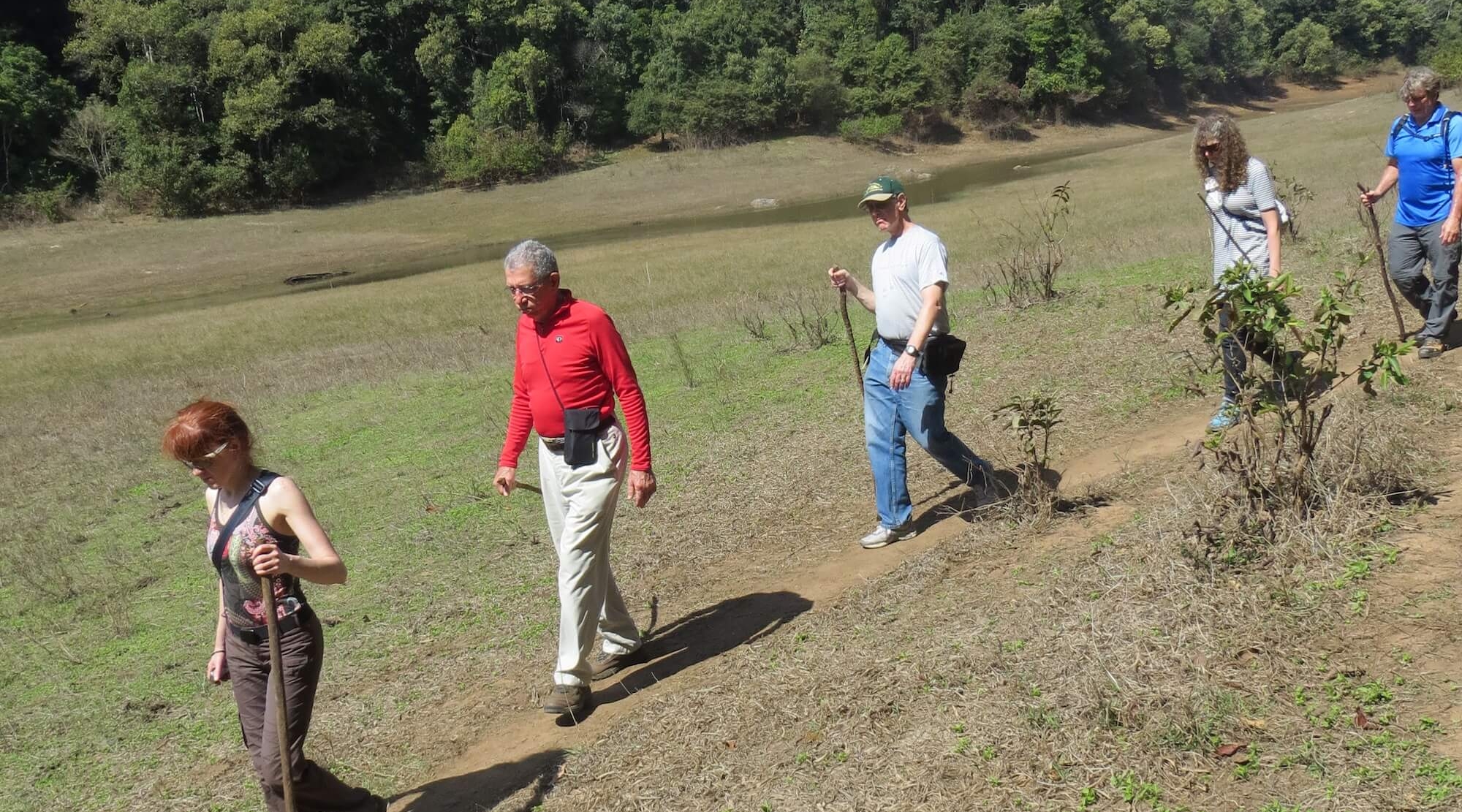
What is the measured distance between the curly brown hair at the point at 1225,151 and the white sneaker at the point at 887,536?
283 centimetres

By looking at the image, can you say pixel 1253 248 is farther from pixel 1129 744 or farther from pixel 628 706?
pixel 628 706

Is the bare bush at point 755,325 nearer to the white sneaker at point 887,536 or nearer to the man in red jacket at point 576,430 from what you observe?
the white sneaker at point 887,536

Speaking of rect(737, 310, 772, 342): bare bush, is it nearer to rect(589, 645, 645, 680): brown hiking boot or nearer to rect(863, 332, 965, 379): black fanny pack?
rect(863, 332, 965, 379): black fanny pack

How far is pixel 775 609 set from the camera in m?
5.90

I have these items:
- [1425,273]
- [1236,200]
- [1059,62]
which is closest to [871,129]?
[1059,62]

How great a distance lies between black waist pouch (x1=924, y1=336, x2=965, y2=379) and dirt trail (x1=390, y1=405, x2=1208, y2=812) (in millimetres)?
1023

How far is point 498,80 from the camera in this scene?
63188 millimetres

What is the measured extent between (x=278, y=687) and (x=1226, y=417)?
211 inches

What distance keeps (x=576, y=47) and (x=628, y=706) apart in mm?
68889

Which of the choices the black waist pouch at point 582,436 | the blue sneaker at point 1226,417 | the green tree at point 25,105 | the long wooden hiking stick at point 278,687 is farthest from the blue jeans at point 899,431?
the green tree at point 25,105

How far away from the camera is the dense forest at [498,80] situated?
52438 mm

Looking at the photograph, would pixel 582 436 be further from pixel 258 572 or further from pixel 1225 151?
pixel 1225 151

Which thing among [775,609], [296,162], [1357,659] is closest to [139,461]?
[775,609]

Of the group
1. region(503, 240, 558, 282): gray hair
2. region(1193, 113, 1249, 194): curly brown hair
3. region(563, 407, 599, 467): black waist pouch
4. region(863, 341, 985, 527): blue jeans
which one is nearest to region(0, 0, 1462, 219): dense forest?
region(863, 341, 985, 527): blue jeans
